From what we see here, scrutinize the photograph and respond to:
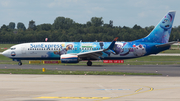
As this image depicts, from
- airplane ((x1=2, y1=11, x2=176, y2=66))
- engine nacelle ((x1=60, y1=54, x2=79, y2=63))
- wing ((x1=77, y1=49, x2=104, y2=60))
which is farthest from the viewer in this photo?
airplane ((x1=2, y1=11, x2=176, y2=66))

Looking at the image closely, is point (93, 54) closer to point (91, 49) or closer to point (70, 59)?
point (91, 49)

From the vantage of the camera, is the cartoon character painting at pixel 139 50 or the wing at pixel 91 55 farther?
the cartoon character painting at pixel 139 50

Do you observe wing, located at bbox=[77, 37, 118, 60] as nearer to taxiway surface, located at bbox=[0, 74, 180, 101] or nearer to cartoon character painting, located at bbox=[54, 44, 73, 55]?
cartoon character painting, located at bbox=[54, 44, 73, 55]

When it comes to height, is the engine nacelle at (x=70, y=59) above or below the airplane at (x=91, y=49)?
below

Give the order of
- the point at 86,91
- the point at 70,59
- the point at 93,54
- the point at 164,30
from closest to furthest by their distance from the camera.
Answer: the point at 86,91
the point at 70,59
the point at 93,54
the point at 164,30

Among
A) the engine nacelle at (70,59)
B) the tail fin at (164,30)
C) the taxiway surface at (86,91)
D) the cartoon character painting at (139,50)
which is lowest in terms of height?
the taxiway surface at (86,91)

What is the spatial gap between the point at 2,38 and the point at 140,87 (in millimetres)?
136138

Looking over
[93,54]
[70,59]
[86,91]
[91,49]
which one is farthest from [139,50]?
[86,91]

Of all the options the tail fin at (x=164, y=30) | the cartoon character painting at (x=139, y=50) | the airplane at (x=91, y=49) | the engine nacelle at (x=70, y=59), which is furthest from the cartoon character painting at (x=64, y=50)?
the tail fin at (x=164, y=30)

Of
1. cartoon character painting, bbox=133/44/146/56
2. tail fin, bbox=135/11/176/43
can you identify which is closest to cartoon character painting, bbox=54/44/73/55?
cartoon character painting, bbox=133/44/146/56

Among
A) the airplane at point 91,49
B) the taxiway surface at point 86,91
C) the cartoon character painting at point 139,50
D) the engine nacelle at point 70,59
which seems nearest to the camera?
the taxiway surface at point 86,91

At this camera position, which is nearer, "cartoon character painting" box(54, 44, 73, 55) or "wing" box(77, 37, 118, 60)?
"wing" box(77, 37, 118, 60)

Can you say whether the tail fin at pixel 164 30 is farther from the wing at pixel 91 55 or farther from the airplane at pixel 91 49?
the wing at pixel 91 55

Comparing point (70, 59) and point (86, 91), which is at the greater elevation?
point (70, 59)
